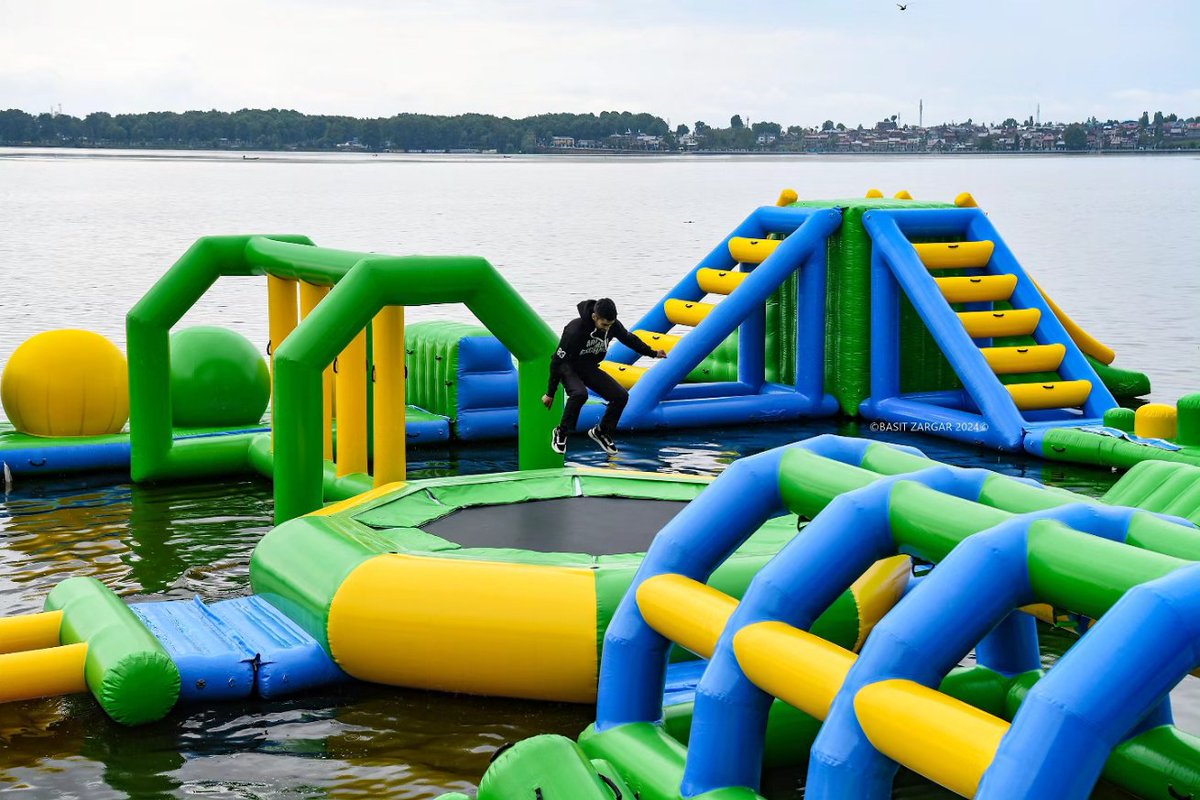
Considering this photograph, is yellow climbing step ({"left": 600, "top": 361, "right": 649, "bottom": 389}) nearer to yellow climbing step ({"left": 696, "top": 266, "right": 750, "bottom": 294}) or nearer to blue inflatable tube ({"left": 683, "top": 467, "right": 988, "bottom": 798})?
yellow climbing step ({"left": 696, "top": 266, "right": 750, "bottom": 294})

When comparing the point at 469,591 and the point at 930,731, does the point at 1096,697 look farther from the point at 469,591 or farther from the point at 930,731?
the point at 469,591

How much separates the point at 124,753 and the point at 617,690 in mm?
2133

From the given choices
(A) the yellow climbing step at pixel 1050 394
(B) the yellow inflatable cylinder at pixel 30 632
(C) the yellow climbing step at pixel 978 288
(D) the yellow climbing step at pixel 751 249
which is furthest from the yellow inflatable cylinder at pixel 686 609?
(D) the yellow climbing step at pixel 751 249

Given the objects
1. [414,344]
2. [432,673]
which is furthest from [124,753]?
[414,344]

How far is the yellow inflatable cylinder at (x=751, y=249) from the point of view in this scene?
1440 centimetres

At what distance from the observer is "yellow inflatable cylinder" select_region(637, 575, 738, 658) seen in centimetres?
534

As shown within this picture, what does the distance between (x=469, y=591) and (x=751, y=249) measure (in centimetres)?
816

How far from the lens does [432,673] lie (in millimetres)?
7031

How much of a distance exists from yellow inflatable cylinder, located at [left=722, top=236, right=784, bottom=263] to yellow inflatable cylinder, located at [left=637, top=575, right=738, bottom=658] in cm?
889

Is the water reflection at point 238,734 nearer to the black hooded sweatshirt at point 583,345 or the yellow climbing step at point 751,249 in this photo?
the black hooded sweatshirt at point 583,345

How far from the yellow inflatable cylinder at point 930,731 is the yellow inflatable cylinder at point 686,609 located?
95 cm

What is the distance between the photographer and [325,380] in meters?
10.9

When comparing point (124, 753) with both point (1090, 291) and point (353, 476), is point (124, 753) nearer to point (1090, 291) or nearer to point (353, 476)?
point (353, 476)

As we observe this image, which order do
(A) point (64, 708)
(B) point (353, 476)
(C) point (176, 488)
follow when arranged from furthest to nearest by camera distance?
(C) point (176, 488) → (B) point (353, 476) → (A) point (64, 708)
